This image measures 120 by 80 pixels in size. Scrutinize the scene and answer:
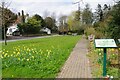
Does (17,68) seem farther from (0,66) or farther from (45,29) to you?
(45,29)

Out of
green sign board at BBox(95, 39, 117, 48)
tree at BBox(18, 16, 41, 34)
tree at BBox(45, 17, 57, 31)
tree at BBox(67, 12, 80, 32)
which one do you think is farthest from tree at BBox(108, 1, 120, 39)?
tree at BBox(45, 17, 57, 31)

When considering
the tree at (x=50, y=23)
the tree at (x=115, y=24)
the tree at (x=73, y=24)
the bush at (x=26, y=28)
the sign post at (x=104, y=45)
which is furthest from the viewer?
the tree at (x=50, y=23)

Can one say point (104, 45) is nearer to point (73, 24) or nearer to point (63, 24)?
point (73, 24)

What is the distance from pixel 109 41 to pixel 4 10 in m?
23.3

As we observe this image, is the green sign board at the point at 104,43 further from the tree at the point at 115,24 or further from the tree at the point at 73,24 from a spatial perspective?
the tree at the point at 73,24

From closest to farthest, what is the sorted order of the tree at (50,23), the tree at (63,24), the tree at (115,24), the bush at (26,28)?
the tree at (115,24) < the bush at (26,28) < the tree at (50,23) < the tree at (63,24)

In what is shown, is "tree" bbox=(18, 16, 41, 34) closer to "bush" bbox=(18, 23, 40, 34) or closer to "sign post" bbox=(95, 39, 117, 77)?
"bush" bbox=(18, 23, 40, 34)

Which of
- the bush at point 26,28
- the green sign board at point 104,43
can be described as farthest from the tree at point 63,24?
the green sign board at point 104,43

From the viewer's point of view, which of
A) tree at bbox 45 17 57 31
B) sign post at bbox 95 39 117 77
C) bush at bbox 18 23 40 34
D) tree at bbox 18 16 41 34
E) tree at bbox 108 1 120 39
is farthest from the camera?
tree at bbox 45 17 57 31

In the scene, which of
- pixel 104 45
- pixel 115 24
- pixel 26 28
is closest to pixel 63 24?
pixel 26 28

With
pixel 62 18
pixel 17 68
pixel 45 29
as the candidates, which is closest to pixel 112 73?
pixel 17 68

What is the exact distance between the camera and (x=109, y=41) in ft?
→ 30.9

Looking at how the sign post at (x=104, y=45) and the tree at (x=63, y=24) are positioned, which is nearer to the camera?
the sign post at (x=104, y=45)

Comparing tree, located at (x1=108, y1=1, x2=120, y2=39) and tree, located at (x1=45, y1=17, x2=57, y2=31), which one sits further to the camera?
tree, located at (x1=45, y1=17, x2=57, y2=31)
